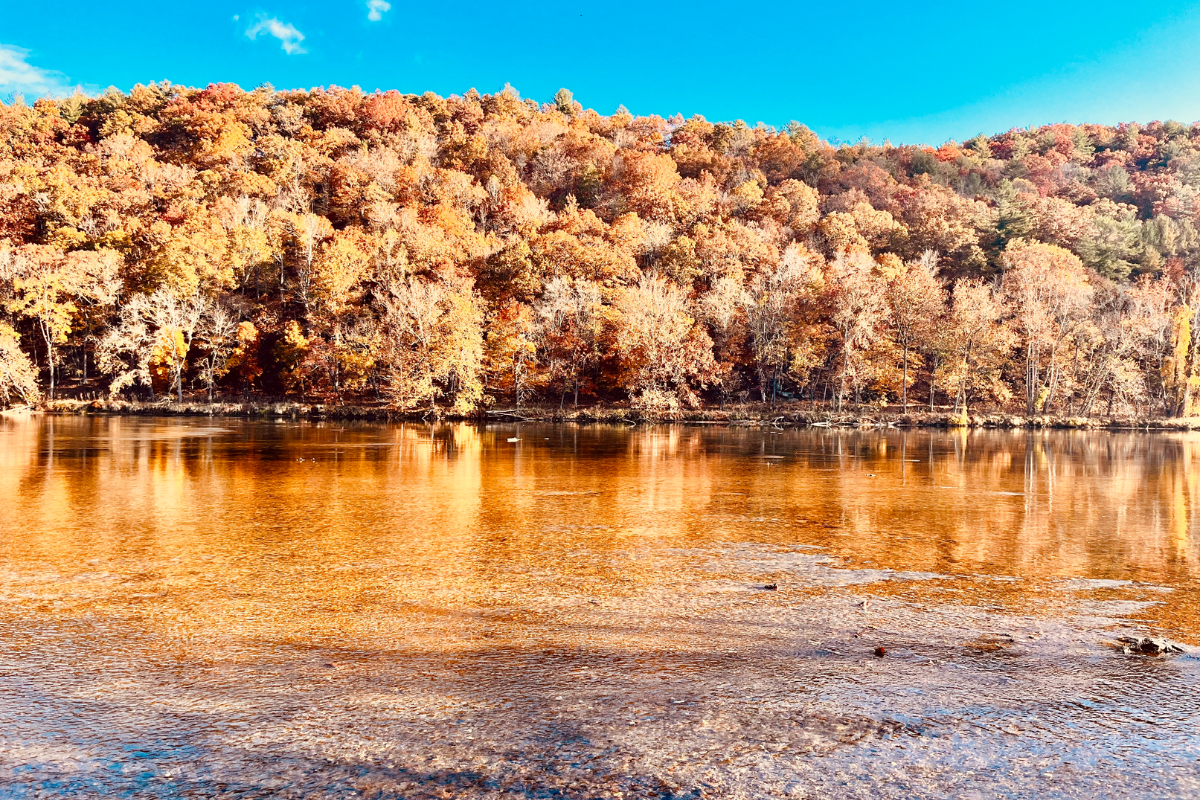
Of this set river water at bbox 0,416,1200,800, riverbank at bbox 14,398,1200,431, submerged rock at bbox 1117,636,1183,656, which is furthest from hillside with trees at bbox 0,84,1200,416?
submerged rock at bbox 1117,636,1183,656

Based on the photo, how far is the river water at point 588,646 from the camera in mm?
4141

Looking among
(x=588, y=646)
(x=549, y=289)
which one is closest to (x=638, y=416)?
(x=549, y=289)

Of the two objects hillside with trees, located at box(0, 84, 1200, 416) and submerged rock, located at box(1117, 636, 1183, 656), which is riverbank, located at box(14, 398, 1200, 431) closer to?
hillside with trees, located at box(0, 84, 1200, 416)

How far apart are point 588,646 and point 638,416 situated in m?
43.3

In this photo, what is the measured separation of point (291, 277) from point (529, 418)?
28785 mm

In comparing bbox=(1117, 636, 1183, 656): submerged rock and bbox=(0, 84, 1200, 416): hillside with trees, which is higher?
bbox=(0, 84, 1200, 416): hillside with trees

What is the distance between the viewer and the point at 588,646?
6.10 metres

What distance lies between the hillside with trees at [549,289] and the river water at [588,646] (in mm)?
37419

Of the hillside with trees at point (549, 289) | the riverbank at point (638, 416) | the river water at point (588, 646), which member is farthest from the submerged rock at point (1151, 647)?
the hillside with trees at point (549, 289)

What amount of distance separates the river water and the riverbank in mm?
32513

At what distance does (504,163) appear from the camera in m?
91.5

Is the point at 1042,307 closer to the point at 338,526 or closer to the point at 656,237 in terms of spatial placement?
the point at 656,237

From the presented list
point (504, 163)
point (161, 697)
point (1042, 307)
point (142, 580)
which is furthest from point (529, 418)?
point (504, 163)

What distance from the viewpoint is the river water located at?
4.14 m
